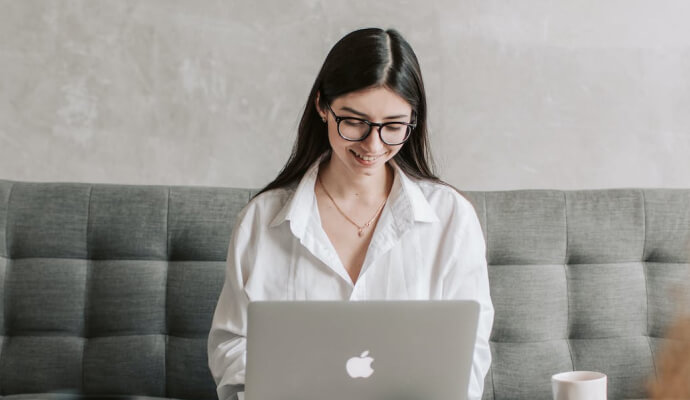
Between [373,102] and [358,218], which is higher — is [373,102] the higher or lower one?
the higher one

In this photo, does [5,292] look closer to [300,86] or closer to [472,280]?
[300,86]

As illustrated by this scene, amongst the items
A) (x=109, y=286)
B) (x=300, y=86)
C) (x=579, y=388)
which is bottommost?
(x=579, y=388)

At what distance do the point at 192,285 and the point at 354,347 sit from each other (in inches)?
36.3

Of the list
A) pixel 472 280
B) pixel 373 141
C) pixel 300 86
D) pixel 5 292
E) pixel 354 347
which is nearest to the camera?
pixel 354 347

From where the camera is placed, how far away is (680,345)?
18.9 inches

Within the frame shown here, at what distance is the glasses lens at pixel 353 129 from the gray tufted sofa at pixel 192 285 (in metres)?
0.50

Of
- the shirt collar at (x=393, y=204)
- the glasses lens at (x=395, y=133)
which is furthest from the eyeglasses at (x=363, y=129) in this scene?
the shirt collar at (x=393, y=204)

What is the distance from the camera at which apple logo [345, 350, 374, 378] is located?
3.59 ft

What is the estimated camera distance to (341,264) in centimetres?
165

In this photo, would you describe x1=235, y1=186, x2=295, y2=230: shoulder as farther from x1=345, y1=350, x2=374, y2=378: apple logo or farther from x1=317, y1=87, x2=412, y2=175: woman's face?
x1=345, y1=350, x2=374, y2=378: apple logo

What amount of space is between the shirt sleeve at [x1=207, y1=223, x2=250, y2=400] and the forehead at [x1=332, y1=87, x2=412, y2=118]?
1.23 feet

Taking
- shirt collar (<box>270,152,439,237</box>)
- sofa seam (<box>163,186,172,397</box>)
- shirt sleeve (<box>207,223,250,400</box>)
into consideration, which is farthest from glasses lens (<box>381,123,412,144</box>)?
sofa seam (<box>163,186,172,397</box>)

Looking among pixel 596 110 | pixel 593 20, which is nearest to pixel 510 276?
pixel 596 110

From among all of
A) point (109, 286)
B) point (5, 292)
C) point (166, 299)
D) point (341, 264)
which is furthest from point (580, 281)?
point (5, 292)
